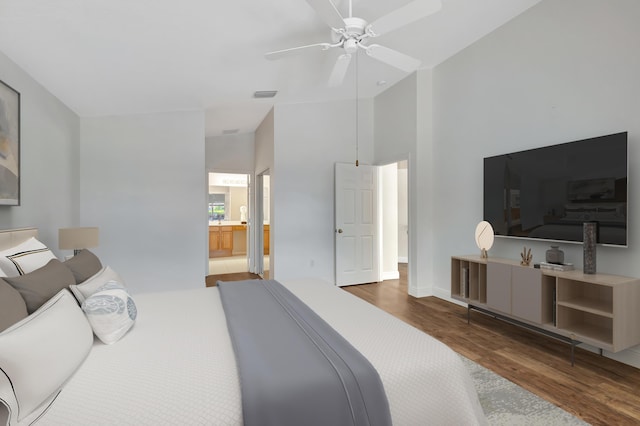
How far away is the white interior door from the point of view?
17.6 ft

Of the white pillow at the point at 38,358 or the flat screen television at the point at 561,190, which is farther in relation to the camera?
the flat screen television at the point at 561,190

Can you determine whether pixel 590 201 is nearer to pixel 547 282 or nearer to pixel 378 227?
pixel 547 282

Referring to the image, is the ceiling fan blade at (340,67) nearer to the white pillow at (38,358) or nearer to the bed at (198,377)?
the bed at (198,377)

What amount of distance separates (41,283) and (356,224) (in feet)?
14.1

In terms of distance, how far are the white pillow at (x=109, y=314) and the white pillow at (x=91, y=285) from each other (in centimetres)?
10

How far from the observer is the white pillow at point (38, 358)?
99cm

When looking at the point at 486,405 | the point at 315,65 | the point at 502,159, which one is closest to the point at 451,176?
the point at 502,159

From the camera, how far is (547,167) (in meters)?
3.04

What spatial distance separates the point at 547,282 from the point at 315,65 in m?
3.14

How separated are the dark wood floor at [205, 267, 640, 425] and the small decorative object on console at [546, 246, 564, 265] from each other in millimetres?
725

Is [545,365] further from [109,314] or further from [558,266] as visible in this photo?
[109,314]

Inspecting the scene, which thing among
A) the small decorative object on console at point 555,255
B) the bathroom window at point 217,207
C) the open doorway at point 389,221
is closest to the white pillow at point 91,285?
the small decorative object on console at point 555,255

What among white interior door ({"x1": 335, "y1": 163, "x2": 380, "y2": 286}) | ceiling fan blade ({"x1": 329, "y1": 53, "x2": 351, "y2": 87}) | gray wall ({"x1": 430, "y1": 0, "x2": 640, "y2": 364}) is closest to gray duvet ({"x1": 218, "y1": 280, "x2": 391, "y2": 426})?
ceiling fan blade ({"x1": 329, "y1": 53, "x2": 351, "y2": 87})

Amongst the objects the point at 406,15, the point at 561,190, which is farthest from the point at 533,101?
the point at 406,15
